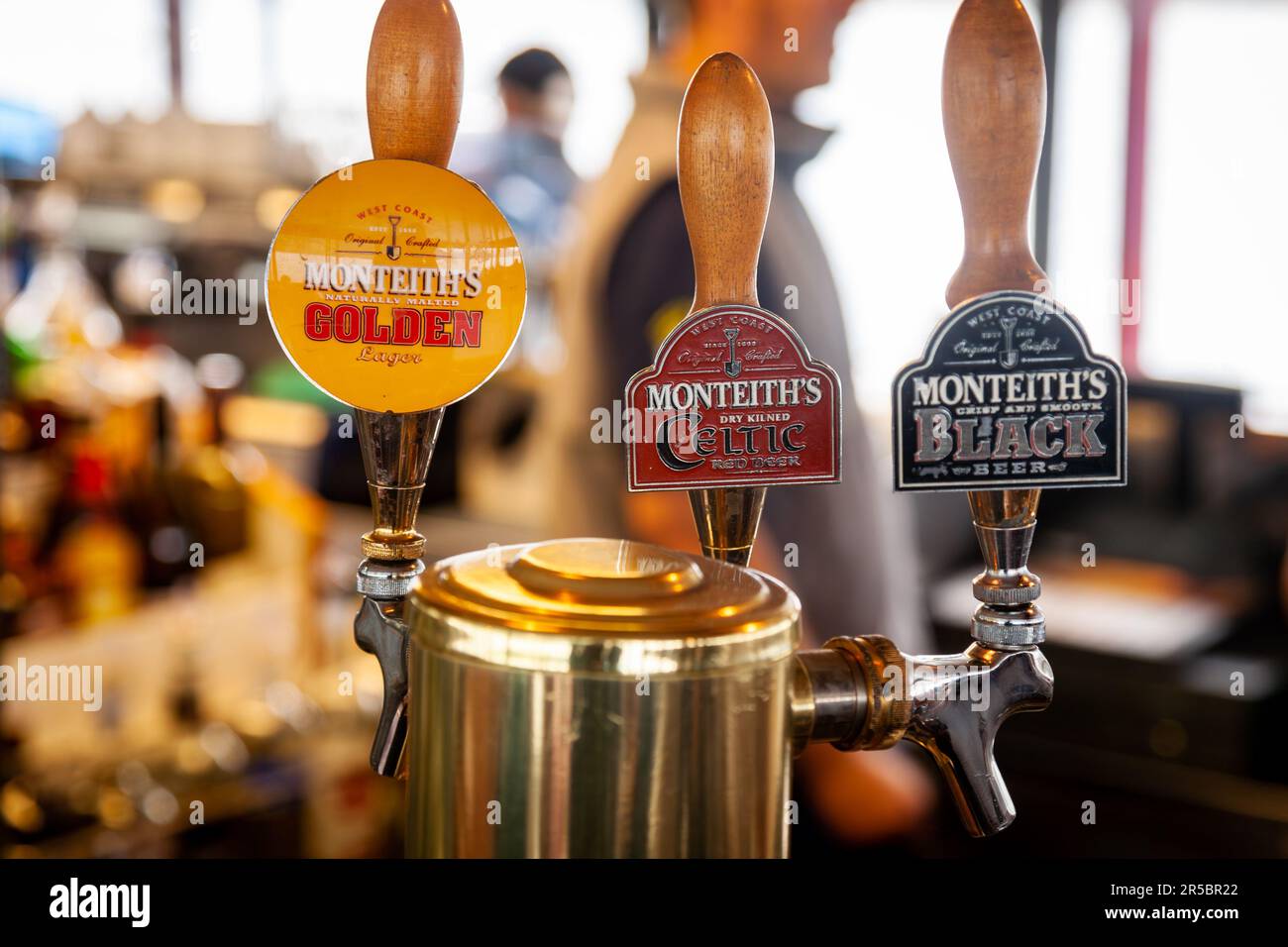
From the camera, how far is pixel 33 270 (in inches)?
103

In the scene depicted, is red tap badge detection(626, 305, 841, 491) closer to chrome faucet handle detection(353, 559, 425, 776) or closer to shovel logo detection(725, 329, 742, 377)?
shovel logo detection(725, 329, 742, 377)

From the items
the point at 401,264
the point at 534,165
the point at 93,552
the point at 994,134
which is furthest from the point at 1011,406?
the point at 534,165

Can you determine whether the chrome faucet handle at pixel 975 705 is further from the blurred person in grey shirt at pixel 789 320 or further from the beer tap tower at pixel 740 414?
the blurred person in grey shirt at pixel 789 320

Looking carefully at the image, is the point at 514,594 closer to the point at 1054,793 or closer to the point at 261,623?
the point at 261,623

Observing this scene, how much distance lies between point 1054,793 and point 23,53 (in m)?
3.19

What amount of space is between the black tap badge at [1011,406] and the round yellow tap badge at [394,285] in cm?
16

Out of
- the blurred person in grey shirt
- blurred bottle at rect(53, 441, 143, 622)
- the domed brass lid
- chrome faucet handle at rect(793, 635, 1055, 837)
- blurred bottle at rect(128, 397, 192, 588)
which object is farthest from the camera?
blurred bottle at rect(128, 397, 192, 588)

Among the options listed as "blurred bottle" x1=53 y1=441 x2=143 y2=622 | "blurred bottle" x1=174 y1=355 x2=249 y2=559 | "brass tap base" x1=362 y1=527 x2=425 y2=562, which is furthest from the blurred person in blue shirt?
"brass tap base" x1=362 y1=527 x2=425 y2=562

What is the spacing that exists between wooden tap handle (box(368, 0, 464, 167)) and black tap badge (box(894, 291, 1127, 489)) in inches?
8.3

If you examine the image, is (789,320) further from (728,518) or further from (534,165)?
(534,165)

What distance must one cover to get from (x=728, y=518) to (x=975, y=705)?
129mm

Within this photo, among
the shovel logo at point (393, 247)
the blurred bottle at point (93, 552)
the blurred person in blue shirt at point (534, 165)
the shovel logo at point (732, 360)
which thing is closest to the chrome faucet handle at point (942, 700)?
the shovel logo at point (732, 360)

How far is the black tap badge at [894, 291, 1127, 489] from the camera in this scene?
0.49m
